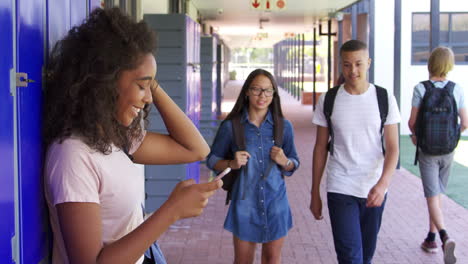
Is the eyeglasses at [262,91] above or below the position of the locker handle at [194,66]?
below

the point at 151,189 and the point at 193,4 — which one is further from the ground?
the point at 193,4

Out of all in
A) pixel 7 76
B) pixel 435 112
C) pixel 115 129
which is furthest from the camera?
pixel 435 112

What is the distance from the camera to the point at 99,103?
1.53 metres

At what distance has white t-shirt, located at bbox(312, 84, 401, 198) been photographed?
3572 millimetres

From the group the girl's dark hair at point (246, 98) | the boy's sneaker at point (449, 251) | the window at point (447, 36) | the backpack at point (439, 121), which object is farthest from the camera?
the window at point (447, 36)

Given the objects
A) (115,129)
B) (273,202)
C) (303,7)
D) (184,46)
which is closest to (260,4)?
(303,7)

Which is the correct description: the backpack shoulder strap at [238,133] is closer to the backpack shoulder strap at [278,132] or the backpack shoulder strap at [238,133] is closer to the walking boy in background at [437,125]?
the backpack shoulder strap at [278,132]

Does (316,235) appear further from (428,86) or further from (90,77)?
(90,77)

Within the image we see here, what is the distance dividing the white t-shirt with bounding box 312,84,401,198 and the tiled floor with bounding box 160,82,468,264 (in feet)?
6.21

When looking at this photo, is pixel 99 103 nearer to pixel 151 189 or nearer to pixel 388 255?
pixel 388 255

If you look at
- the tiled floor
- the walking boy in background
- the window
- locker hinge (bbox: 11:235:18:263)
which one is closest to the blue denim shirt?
the tiled floor

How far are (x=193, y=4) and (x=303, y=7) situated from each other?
3277 mm

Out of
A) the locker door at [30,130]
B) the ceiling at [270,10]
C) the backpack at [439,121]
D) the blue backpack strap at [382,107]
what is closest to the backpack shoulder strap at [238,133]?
the blue backpack strap at [382,107]

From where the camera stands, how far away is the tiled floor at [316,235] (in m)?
5.39
